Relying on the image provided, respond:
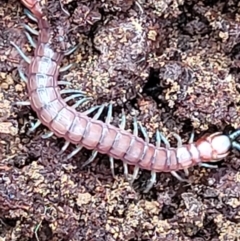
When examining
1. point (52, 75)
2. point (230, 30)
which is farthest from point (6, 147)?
point (230, 30)

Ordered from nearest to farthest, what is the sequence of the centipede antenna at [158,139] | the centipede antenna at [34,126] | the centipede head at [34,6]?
the centipede head at [34,6] → the centipede antenna at [34,126] → the centipede antenna at [158,139]

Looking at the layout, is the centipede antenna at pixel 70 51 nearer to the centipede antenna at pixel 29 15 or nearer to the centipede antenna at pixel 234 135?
the centipede antenna at pixel 29 15

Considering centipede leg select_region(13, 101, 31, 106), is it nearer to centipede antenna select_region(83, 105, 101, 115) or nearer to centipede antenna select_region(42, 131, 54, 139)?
centipede antenna select_region(42, 131, 54, 139)

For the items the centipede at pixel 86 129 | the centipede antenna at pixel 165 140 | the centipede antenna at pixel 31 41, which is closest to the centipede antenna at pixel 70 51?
the centipede at pixel 86 129

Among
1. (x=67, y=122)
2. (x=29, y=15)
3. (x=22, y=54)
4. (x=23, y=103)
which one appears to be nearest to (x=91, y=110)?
(x=67, y=122)

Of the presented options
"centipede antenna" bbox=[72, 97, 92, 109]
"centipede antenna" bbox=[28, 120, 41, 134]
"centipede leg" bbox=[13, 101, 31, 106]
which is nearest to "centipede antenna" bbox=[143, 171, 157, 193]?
"centipede antenna" bbox=[72, 97, 92, 109]

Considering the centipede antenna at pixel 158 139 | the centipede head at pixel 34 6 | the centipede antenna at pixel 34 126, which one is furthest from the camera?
the centipede antenna at pixel 158 139

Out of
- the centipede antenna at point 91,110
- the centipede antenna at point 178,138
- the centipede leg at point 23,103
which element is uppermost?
the centipede antenna at point 91,110
